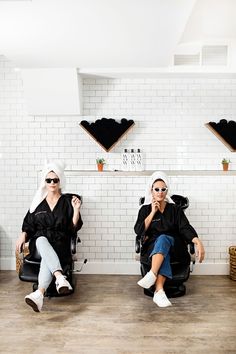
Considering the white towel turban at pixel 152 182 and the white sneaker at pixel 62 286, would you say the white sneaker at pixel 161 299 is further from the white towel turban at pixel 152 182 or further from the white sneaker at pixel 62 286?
the white towel turban at pixel 152 182

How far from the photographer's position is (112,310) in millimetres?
4301

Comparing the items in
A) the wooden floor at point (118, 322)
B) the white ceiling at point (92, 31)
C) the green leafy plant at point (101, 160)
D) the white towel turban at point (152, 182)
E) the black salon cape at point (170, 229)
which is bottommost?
the wooden floor at point (118, 322)

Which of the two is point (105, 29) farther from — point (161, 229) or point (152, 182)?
point (161, 229)

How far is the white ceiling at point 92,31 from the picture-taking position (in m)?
3.21

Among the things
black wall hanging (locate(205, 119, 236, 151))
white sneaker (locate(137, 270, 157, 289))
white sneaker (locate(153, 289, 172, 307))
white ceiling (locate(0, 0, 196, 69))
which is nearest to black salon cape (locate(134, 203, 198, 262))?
white sneaker (locate(137, 270, 157, 289))

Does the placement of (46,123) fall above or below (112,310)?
above

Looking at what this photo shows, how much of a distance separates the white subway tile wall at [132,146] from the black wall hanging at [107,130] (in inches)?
5.0

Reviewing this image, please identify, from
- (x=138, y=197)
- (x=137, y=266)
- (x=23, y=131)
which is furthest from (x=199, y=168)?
(x=23, y=131)

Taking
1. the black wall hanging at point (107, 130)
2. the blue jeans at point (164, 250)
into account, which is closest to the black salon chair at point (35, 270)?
the blue jeans at point (164, 250)

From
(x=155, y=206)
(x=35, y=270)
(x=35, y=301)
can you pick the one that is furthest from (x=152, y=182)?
(x=35, y=301)

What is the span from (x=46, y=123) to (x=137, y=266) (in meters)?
2.24

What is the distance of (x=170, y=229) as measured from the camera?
4887mm

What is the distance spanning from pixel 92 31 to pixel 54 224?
210cm

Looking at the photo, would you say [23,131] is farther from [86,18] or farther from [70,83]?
[86,18]
